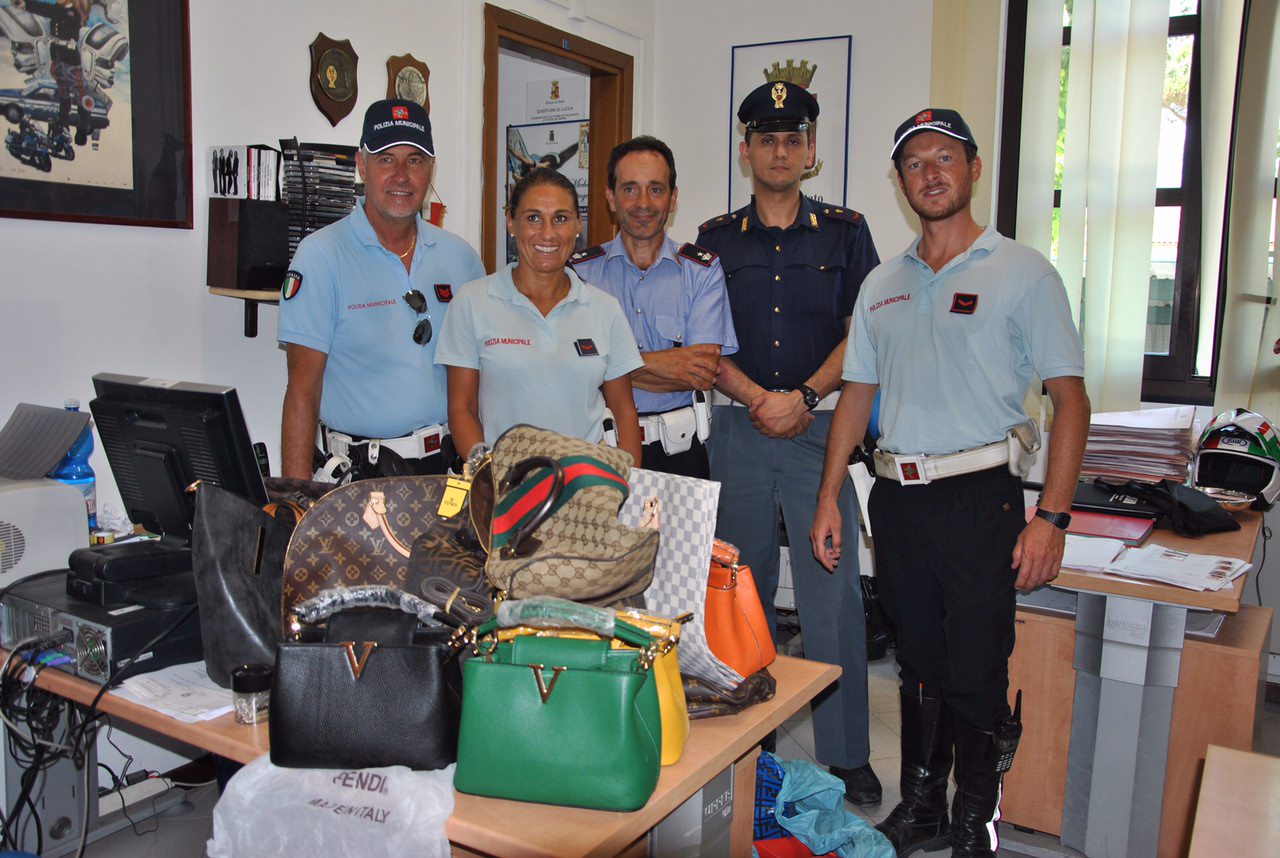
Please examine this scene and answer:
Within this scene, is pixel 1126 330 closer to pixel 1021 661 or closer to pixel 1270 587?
pixel 1270 587

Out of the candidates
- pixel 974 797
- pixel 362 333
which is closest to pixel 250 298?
pixel 362 333

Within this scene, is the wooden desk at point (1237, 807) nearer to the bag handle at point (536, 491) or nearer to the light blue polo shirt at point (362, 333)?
the bag handle at point (536, 491)

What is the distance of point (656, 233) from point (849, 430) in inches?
31.7

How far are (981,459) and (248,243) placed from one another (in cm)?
213

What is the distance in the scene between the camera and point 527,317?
251 cm

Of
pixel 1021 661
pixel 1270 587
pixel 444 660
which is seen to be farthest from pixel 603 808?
pixel 1270 587

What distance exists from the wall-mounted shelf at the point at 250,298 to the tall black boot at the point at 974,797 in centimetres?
223

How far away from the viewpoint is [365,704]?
1.50 m

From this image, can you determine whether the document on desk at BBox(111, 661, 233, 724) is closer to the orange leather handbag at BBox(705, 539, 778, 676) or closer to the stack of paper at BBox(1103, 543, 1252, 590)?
the orange leather handbag at BBox(705, 539, 778, 676)

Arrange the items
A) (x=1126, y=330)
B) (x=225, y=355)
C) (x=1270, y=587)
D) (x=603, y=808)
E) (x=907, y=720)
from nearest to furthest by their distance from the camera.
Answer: (x=603, y=808), (x=907, y=720), (x=225, y=355), (x=1270, y=587), (x=1126, y=330)

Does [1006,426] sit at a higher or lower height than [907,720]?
higher

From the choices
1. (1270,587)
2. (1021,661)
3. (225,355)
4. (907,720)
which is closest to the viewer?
(907,720)

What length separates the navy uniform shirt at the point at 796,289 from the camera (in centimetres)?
299

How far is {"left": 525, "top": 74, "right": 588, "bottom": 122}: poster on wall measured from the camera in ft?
17.4
